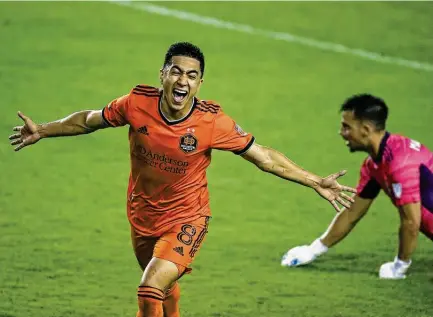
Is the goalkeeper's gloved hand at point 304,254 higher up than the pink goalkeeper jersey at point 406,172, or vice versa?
the pink goalkeeper jersey at point 406,172

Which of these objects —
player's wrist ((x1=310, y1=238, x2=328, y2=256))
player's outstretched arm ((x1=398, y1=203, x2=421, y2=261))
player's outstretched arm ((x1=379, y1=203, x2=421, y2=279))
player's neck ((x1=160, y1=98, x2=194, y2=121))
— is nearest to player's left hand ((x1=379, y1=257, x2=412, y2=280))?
player's outstretched arm ((x1=379, y1=203, x2=421, y2=279))

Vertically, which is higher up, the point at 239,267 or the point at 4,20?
the point at 4,20

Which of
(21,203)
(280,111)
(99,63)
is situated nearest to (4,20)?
(99,63)

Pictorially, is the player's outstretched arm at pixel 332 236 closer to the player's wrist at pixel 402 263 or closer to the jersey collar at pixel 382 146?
the player's wrist at pixel 402 263

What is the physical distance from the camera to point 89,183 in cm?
1292

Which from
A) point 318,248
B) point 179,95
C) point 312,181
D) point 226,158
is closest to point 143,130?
point 179,95

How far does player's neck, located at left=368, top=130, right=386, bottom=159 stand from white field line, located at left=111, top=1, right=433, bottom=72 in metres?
7.53

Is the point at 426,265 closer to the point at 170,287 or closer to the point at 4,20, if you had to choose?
the point at 170,287

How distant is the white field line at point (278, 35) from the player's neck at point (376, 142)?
7.53m

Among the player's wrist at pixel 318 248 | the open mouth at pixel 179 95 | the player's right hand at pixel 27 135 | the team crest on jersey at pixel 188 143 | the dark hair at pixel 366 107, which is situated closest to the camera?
the open mouth at pixel 179 95

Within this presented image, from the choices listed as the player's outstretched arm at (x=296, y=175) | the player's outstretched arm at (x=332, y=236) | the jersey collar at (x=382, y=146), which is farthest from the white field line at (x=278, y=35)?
the player's outstretched arm at (x=296, y=175)

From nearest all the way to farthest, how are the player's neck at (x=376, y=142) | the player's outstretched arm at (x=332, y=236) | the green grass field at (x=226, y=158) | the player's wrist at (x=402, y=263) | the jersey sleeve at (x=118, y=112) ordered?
the jersey sleeve at (x=118, y=112)
the player's neck at (x=376, y=142)
the green grass field at (x=226, y=158)
the player's wrist at (x=402, y=263)
the player's outstretched arm at (x=332, y=236)

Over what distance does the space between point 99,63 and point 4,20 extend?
2021mm

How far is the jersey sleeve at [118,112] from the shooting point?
8469 millimetres
